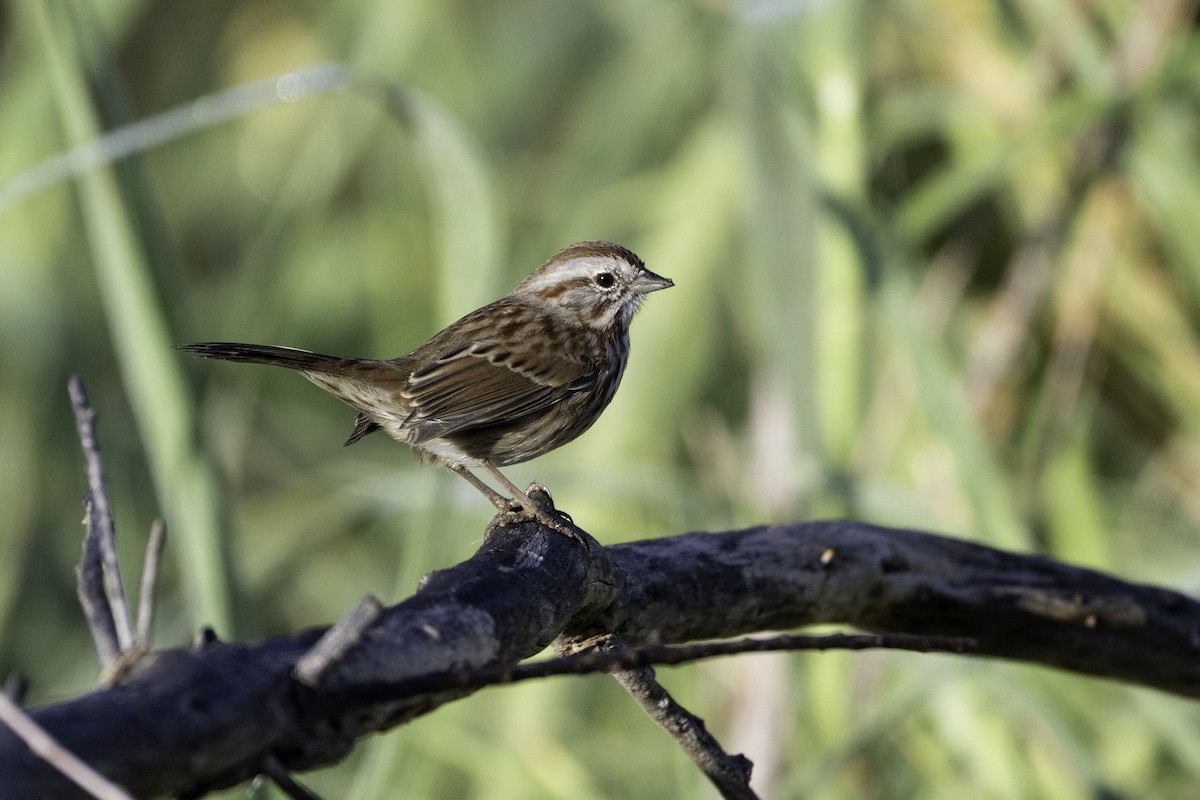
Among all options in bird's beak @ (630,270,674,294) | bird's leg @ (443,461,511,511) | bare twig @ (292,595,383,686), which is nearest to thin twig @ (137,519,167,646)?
bare twig @ (292,595,383,686)

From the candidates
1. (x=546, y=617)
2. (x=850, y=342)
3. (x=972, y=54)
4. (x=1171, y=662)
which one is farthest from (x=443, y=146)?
(x=972, y=54)

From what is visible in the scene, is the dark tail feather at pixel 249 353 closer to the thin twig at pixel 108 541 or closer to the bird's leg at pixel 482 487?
the bird's leg at pixel 482 487

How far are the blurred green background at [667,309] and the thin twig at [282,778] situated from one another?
1.30 metres

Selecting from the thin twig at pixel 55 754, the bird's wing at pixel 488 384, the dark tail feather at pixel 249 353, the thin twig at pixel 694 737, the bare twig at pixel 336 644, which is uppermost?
the bird's wing at pixel 488 384

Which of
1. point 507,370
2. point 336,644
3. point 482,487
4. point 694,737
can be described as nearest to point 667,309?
point 507,370

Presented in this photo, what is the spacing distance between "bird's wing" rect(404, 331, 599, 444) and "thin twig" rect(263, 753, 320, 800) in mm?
1486

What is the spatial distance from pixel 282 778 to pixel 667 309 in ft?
12.3

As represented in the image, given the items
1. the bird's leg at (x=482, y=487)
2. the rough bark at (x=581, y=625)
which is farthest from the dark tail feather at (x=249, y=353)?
the rough bark at (x=581, y=625)

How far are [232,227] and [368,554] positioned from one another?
6.00ft

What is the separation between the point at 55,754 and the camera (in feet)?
3.39

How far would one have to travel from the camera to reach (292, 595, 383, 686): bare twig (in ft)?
4.01

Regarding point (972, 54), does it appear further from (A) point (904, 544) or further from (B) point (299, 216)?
(A) point (904, 544)

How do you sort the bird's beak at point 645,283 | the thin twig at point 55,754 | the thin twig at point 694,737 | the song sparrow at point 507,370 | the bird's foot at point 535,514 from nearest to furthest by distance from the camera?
1. the thin twig at point 55,754
2. the thin twig at point 694,737
3. the bird's foot at point 535,514
4. the song sparrow at point 507,370
5. the bird's beak at point 645,283

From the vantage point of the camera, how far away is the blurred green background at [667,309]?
9.57 feet
